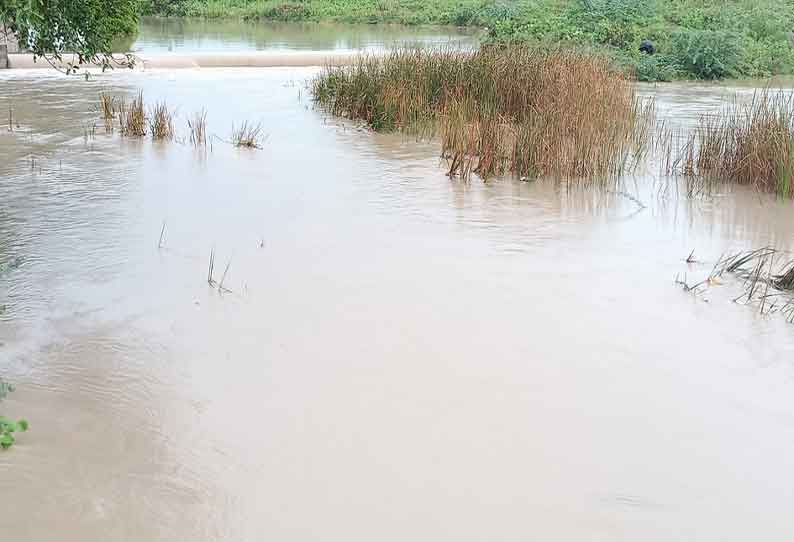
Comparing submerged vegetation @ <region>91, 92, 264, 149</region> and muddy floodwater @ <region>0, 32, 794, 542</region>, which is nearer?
muddy floodwater @ <region>0, 32, 794, 542</region>

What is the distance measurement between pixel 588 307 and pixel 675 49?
15.3 metres

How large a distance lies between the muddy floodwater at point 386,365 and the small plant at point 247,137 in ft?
5.45

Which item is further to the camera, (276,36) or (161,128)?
(276,36)

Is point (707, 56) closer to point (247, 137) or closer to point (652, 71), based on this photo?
point (652, 71)

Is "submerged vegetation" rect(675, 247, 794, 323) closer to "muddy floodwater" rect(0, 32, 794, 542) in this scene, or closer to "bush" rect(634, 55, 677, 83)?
"muddy floodwater" rect(0, 32, 794, 542)

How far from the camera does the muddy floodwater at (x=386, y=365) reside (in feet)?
10.9

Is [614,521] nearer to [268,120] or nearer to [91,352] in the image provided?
[91,352]

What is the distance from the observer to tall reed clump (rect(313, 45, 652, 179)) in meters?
8.73

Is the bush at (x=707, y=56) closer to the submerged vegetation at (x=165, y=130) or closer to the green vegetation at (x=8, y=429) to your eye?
the submerged vegetation at (x=165, y=130)

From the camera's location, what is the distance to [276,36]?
93.7ft

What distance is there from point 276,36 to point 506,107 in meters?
19.4

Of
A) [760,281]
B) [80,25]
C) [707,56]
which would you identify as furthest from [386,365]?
[707,56]

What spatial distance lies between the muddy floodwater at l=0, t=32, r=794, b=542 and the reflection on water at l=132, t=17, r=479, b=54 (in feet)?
44.9

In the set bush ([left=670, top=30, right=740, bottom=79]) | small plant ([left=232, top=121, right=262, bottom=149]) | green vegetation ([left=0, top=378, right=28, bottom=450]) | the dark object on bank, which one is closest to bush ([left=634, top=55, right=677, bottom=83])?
bush ([left=670, top=30, right=740, bottom=79])
